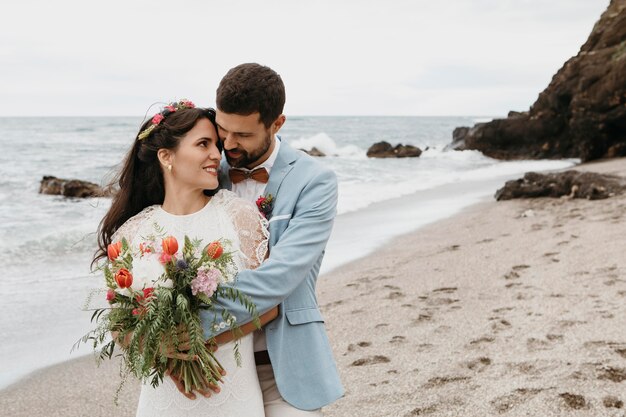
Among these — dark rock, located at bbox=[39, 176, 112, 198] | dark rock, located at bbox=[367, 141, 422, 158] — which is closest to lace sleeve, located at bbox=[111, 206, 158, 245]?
dark rock, located at bbox=[39, 176, 112, 198]

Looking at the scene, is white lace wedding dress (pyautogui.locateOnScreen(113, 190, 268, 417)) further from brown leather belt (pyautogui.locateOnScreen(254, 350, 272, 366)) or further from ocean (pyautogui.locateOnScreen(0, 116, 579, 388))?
ocean (pyautogui.locateOnScreen(0, 116, 579, 388))

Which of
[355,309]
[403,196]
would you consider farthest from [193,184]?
[403,196]

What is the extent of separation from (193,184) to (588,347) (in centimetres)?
338

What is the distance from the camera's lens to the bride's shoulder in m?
2.62

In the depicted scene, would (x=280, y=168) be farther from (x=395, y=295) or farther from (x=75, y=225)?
(x=75, y=225)

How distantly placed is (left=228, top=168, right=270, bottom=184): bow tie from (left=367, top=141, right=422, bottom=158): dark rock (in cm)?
3214

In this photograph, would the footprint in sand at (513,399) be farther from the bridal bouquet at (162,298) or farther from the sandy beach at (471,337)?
the bridal bouquet at (162,298)

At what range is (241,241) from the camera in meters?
2.54

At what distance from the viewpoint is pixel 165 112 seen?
Result: 2775 millimetres

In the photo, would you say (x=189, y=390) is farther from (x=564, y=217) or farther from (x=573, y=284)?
(x=564, y=217)

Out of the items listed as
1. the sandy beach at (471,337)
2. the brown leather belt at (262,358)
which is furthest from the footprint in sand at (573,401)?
the brown leather belt at (262,358)

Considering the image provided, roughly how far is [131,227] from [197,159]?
14.5 inches

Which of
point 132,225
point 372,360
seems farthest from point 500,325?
point 132,225

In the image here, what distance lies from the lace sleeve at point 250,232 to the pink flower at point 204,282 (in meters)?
0.38
